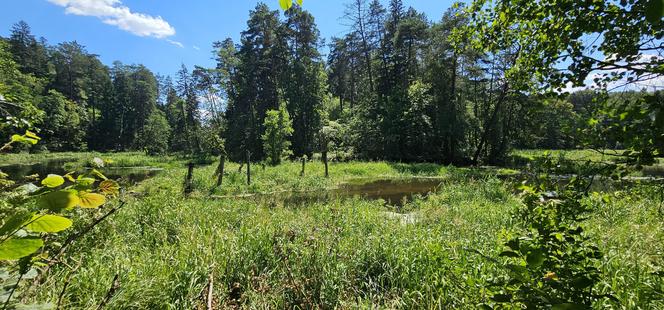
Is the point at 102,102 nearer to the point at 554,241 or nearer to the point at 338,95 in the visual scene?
the point at 338,95

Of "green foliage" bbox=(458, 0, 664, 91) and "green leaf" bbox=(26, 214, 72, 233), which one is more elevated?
"green foliage" bbox=(458, 0, 664, 91)

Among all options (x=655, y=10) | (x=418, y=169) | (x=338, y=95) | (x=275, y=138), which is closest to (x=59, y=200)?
(x=655, y=10)

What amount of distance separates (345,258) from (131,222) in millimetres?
4583

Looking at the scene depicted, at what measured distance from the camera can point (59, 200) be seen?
705 millimetres

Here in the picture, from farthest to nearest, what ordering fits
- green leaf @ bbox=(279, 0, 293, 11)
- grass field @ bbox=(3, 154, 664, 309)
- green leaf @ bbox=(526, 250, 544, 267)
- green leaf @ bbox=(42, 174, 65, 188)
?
grass field @ bbox=(3, 154, 664, 309)
green leaf @ bbox=(526, 250, 544, 267)
green leaf @ bbox=(279, 0, 293, 11)
green leaf @ bbox=(42, 174, 65, 188)

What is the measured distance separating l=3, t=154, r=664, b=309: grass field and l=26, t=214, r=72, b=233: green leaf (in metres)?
1.73

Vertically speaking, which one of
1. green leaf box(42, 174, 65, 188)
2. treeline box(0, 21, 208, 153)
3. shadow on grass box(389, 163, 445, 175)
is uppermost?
treeline box(0, 21, 208, 153)

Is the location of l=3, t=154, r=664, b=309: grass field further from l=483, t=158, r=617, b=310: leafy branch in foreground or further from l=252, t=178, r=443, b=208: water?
l=252, t=178, r=443, b=208: water

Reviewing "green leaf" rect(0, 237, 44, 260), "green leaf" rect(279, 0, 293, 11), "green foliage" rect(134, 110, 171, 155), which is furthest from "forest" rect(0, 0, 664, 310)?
"green foliage" rect(134, 110, 171, 155)

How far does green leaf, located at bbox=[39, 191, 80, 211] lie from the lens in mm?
676

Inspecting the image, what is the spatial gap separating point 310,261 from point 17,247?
4.40 m

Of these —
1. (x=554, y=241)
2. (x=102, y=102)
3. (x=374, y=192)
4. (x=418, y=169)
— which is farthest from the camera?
(x=102, y=102)

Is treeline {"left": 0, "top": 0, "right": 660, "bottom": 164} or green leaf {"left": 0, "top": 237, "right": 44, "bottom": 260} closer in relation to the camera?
green leaf {"left": 0, "top": 237, "right": 44, "bottom": 260}

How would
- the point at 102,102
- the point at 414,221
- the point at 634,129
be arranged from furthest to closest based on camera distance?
the point at 102,102 < the point at 414,221 < the point at 634,129
